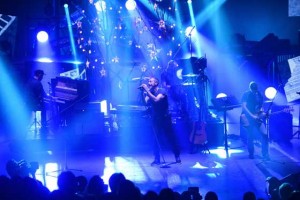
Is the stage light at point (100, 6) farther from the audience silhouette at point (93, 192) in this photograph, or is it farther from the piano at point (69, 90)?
the audience silhouette at point (93, 192)

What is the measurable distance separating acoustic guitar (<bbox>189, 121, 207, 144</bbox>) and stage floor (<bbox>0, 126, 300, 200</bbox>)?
0.35m

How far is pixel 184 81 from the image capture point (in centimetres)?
1252

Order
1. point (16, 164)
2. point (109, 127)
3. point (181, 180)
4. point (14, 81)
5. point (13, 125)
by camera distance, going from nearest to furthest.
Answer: point (16, 164) < point (181, 180) < point (109, 127) < point (13, 125) < point (14, 81)

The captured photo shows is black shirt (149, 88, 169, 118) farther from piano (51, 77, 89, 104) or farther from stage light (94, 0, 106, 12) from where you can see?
stage light (94, 0, 106, 12)

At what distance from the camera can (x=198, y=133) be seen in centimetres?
1095

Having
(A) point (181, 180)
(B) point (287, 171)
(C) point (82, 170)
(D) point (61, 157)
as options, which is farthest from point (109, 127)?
(B) point (287, 171)

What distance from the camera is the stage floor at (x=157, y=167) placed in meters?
8.09

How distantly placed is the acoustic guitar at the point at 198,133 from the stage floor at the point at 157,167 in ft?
1.15

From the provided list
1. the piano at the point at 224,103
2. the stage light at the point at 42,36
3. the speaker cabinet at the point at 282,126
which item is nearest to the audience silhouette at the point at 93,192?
the piano at the point at 224,103

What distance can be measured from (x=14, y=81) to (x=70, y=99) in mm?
4772

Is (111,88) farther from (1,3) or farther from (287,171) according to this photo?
(287,171)

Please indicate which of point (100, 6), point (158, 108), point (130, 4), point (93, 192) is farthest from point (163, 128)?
point (100, 6)

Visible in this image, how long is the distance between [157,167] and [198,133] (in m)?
1.92

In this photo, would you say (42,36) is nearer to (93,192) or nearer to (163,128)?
(163,128)
